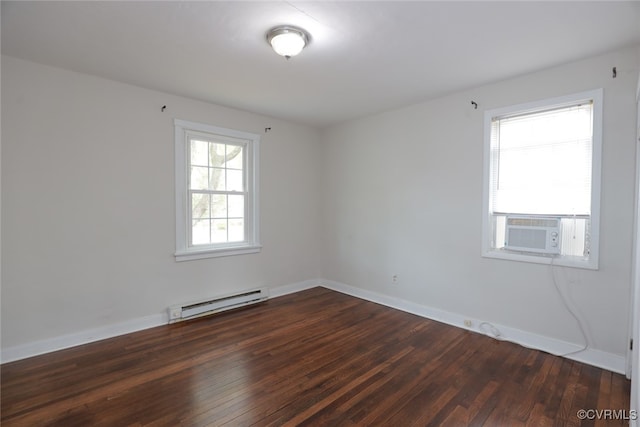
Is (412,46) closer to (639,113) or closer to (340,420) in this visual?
(639,113)

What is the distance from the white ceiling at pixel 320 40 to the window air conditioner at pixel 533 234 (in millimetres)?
1475

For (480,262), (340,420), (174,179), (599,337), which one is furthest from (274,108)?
(599,337)

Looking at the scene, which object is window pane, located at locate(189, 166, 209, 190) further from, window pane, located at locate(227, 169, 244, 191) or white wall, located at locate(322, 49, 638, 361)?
white wall, located at locate(322, 49, 638, 361)

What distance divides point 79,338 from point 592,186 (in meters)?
5.07

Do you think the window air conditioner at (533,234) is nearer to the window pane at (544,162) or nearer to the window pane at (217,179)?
the window pane at (544,162)

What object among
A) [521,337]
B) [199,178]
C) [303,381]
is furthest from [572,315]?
[199,178]

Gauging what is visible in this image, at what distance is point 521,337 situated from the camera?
3008 mm

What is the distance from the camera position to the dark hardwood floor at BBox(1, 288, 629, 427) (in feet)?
6.52

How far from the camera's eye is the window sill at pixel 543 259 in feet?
8.72

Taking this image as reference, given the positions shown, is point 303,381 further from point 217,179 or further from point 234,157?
point 234,157

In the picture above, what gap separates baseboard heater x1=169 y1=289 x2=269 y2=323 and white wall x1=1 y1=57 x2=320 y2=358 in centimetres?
12

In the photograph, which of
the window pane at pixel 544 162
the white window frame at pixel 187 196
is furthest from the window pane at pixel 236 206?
the window pane at pixel 544 162

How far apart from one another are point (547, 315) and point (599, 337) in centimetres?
38

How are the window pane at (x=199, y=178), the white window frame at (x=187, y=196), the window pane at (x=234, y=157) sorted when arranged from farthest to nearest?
the window pane at (x=234, y=157) < the window pane at (x=199, y=178) < the white window frame at (x=187, y=196)
